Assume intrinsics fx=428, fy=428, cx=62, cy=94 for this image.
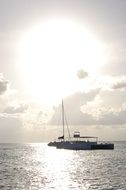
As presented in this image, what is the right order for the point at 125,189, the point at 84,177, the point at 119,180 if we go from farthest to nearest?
1. the point at 84,177
2. the point at 119,180
3. the point at 125,189

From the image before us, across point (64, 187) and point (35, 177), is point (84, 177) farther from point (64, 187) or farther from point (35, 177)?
point (64, 187)

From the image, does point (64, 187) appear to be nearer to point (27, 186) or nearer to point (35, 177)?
point (27, 186)

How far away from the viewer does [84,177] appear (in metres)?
106

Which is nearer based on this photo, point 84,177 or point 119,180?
point 119,180

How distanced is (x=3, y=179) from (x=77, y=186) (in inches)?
876

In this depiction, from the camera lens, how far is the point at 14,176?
4245 inches

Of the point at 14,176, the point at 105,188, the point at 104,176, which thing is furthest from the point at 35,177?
the point at 105,188

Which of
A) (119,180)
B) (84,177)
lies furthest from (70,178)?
(119,180)

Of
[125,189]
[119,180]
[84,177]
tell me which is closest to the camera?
[125,189]

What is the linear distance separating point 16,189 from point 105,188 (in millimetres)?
17293

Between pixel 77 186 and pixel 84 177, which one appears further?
pixel 84 177

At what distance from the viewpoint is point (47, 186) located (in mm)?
87375

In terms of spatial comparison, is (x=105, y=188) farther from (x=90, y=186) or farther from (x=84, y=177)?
(x=84, y=177)

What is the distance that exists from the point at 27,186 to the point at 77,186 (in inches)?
400
